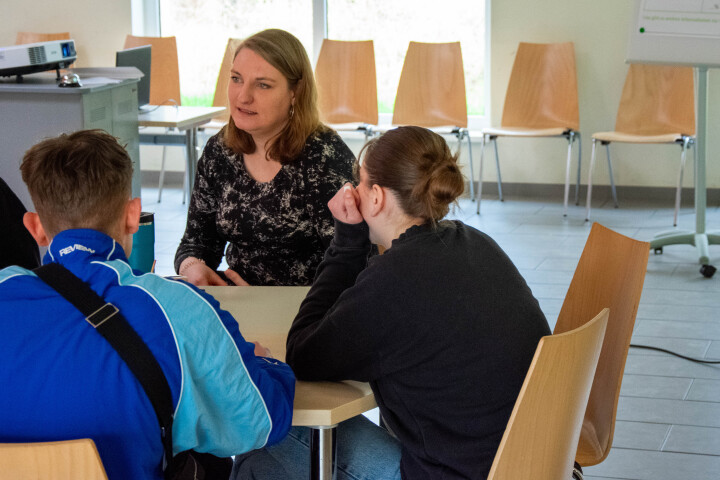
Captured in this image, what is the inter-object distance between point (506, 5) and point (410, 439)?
5.20 m

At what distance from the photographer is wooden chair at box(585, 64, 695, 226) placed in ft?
18.4

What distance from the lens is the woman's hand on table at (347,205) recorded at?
161cm

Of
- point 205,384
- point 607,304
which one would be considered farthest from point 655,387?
point 205,384

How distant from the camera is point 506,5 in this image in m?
6.14

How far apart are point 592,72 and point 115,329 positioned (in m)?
5.45

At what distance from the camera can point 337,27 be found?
668 cm

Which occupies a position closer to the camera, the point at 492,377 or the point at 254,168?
the point at 492,377

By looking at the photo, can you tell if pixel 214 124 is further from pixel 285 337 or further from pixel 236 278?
pixel 285 337

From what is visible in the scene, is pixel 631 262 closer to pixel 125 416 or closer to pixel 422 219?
pixel 422 219

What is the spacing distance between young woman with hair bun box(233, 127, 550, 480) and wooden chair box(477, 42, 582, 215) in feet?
14.7

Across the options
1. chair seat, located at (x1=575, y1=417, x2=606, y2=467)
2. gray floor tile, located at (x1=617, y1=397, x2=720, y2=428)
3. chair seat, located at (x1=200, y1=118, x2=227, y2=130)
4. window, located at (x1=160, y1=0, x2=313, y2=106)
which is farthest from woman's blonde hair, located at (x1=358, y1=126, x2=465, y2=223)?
window, located at (x1=160, y1=0, x2=313, y2=106)

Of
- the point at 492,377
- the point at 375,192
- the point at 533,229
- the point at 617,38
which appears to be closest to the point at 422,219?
the point at 375,192

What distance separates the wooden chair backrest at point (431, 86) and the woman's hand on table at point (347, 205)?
14.5 ft

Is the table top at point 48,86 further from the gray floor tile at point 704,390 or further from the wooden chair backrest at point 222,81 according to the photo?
the gray floor tile at point 704,390
